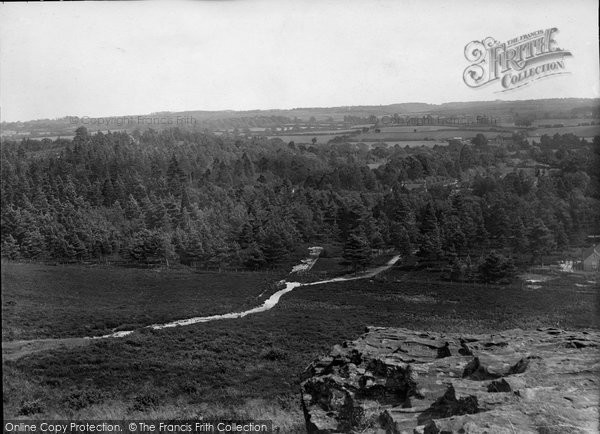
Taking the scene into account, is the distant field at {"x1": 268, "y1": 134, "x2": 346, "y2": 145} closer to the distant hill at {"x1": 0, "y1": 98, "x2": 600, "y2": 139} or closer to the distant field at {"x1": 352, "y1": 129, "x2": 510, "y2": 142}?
the distant hill at {"x1": 0, "y1": 98, "x2": 600, "y2": 139}

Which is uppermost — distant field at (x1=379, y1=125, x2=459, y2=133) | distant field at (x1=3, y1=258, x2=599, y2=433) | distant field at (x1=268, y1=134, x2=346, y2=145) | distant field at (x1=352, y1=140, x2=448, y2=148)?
distant field at (x1=379, y1=125, x2=459, y2=133)

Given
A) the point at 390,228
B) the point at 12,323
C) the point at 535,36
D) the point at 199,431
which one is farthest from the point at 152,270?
the point at 535,36

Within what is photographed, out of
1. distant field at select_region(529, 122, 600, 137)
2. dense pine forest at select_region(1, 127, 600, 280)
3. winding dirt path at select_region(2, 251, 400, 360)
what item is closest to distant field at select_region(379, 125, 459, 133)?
dense pine forest at select_region(1, 127, 600, 280)

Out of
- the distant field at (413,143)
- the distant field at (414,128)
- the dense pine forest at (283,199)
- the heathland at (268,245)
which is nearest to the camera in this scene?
the heathland at (268,245)

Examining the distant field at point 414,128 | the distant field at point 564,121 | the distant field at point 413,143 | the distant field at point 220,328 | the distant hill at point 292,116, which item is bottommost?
the distant field at point 220,328

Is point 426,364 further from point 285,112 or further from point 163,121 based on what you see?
point 163,121

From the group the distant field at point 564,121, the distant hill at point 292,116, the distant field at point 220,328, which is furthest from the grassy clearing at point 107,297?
the distant field at point 564,121

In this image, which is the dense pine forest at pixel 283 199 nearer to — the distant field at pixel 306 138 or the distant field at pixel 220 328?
the distant field at pixel 306 138
